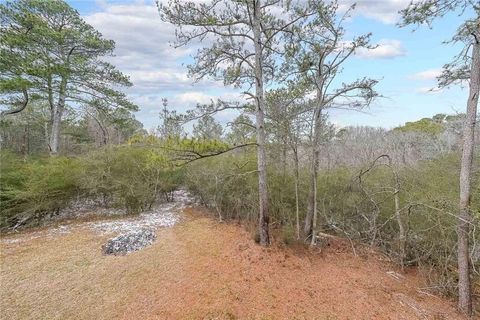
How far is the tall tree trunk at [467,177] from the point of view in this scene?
4.23 meters

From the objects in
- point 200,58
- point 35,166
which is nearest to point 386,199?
point 200,58

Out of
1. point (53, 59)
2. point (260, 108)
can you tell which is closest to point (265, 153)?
point (260, 108)

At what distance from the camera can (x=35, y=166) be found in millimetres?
7836

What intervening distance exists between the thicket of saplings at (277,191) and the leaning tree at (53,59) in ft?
7.84

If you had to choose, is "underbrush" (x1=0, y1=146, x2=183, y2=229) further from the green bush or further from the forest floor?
the forest floor

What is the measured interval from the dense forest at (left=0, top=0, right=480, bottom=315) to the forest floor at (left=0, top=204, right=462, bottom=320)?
22.7 inches

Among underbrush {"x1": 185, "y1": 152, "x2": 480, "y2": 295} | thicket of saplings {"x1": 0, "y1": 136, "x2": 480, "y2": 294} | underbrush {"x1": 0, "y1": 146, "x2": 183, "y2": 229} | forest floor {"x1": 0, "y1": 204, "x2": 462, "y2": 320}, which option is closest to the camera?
forest floor {"x1": 0, "y1": 204, "x2": 462, "y2": 320}

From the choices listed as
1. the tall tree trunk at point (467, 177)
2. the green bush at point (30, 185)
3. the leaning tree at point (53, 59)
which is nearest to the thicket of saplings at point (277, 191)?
the green bush at point (30, 185)

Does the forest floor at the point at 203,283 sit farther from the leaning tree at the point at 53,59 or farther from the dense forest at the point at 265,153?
the leaning tree at the point at 53,59

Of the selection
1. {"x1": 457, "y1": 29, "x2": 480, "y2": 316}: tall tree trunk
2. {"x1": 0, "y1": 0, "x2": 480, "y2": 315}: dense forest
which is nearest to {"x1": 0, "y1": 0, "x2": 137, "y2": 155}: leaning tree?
{"x1": 0, "y1": 0, "x2": 480, "y2": 315}: dense forest

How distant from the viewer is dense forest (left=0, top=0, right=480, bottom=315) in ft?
16.9

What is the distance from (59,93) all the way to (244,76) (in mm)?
7561

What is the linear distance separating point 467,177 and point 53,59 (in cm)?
1125

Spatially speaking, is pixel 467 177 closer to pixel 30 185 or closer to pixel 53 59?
pixel 30 185
